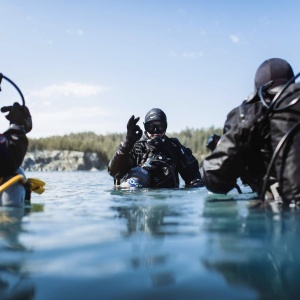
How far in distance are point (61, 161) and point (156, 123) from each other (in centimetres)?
5371

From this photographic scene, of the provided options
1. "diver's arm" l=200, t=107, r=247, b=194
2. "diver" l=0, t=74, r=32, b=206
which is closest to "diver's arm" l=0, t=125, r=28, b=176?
"diver" l=0, t=74, r=32, b=206

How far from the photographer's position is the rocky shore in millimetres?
58000

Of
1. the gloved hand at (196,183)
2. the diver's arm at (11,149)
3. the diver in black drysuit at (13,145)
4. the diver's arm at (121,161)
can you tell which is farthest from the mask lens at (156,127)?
the diver's arm at (11,149)

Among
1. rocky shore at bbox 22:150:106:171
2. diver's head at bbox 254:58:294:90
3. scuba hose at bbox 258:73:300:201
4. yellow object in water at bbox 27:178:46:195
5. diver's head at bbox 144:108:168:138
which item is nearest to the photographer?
scuba hose at bbox 258:73:300:201

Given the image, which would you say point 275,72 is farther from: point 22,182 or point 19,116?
point 22,182

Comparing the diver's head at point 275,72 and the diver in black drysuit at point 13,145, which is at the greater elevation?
the diver's head at point 275,72

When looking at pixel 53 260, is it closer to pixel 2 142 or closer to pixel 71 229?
pixel 71 229

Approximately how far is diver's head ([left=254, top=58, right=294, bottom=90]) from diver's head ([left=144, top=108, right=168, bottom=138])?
3286 mm

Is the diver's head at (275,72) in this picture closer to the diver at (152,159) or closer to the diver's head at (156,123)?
the diver at (152,159)

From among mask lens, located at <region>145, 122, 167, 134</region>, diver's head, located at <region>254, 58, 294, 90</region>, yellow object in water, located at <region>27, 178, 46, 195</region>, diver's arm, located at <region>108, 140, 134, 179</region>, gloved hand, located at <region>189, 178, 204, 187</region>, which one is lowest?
gloved hand, located at <region>189, 178, 204, 187</region>

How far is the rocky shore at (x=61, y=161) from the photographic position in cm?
5800

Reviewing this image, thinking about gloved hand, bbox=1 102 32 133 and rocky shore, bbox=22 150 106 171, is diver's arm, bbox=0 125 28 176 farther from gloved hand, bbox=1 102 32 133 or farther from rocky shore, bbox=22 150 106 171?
rocky shore, bbox=22 150 106 171

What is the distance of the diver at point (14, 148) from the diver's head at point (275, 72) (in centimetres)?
212

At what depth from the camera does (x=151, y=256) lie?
1.89 m
